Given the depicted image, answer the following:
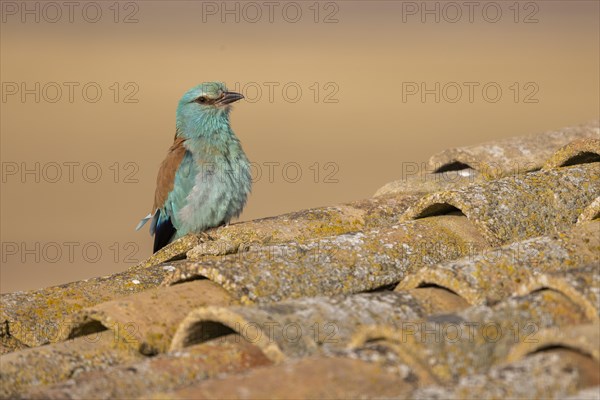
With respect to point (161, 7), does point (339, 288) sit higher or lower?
lower

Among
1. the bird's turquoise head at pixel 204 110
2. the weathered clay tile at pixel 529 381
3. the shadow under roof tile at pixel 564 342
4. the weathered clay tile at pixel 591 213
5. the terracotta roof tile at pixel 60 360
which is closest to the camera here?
the weathered clay tile at pixel 529 381

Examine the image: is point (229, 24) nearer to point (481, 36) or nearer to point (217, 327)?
point (481, 36)

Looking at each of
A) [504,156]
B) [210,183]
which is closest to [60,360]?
[504,156]

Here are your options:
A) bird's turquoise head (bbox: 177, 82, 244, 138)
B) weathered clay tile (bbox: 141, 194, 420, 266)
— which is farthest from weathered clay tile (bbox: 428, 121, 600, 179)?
bird's turquoise head (bbox: 177, 82, 244, 138)

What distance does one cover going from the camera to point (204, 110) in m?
7.39

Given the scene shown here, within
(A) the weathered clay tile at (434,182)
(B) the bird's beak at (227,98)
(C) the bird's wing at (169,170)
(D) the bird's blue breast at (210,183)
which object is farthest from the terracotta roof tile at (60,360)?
(B) the bird's beak at (227,98)

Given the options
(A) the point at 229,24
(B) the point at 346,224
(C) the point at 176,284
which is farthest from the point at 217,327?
(A) the point at 229,24

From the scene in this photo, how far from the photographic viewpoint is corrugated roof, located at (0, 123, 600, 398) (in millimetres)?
2635

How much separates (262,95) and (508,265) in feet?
60.6

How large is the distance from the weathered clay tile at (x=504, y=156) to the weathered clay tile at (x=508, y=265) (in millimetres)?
2296

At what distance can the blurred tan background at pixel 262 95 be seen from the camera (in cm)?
1550

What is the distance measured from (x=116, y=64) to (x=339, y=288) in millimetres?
20123

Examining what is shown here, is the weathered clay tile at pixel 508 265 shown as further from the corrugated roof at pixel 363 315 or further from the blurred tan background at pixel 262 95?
the blurred tan background at pixel 262 95

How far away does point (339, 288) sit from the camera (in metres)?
3.76
